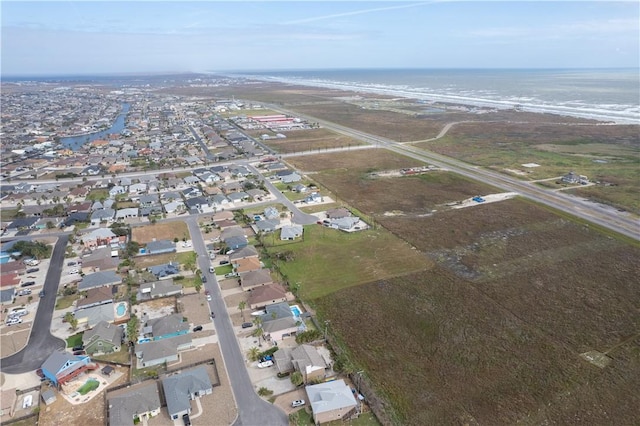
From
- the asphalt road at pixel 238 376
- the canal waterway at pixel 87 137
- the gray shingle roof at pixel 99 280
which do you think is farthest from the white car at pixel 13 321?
the canal waterway at pixel 87 137

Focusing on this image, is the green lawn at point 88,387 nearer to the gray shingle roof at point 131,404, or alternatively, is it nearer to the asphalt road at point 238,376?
the gray shingle roof at point 131,404

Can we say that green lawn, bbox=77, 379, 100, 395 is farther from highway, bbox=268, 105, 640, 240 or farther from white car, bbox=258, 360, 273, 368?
highway, bbox=268, 105, 640, 240

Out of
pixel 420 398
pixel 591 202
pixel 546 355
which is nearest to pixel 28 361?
pixel 420 398

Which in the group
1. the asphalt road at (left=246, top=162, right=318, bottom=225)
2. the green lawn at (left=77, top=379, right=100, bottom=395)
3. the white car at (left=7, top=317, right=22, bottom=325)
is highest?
the asphalt road at (left=246, top=162, right=318, bottom=225)

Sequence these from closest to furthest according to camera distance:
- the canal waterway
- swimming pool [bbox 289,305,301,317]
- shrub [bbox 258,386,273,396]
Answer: shrub [bbox 258,386,273,396]
swimming pool [bbox 289,305,301,317]
the canal waterway

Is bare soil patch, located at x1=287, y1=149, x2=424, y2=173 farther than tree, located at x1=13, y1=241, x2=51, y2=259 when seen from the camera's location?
Yes

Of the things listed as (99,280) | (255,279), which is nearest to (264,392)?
(255,279)

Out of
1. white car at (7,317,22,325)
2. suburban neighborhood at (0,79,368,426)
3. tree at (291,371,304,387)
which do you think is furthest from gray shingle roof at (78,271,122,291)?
tree at (291,371,304,387)

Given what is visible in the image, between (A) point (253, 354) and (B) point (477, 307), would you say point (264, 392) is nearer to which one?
(A) point (253, 354)
